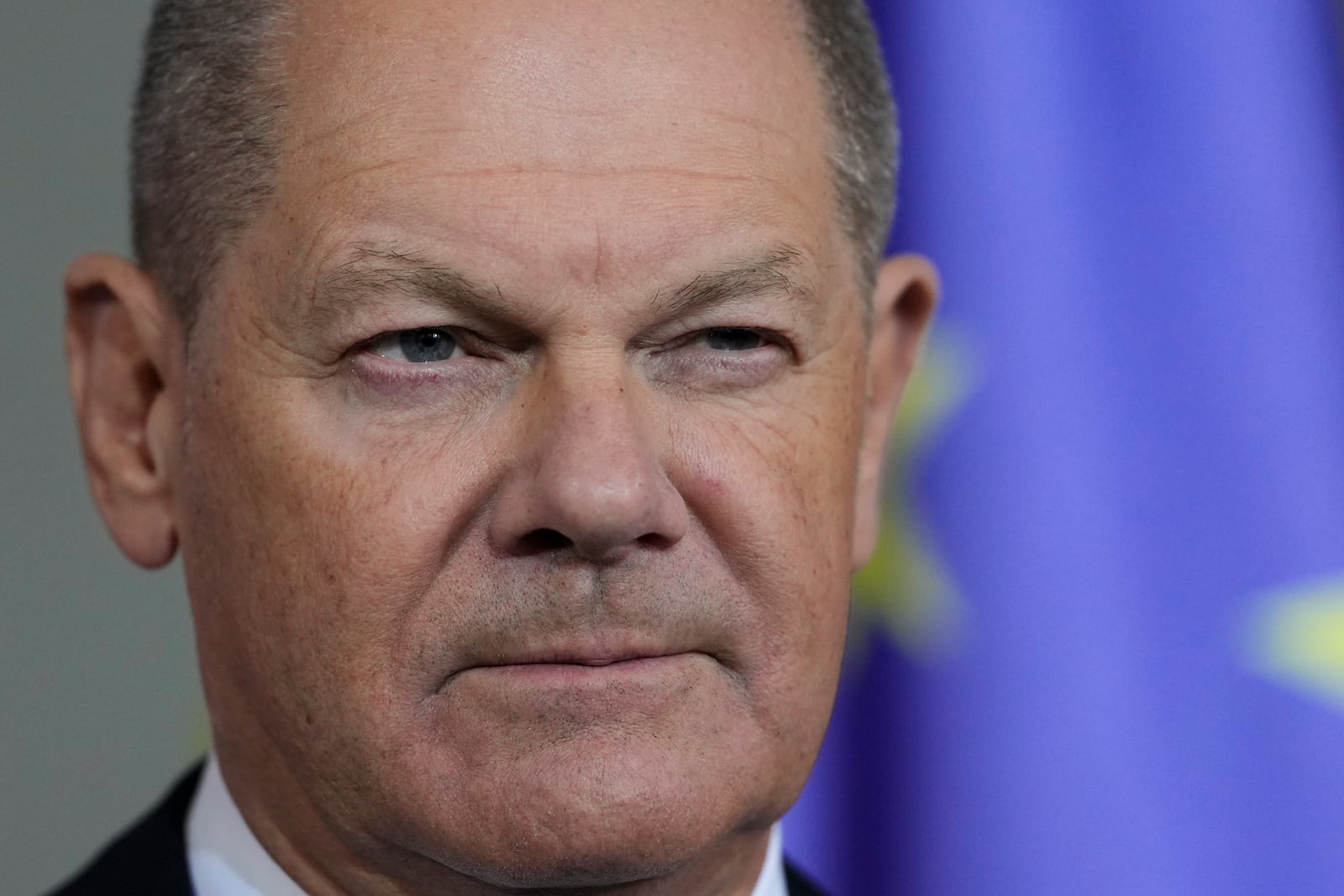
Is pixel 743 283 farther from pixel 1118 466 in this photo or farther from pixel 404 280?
pixel 1118 466

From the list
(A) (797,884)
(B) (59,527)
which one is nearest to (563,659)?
(A) (797,884)

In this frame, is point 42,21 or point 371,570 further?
point 42,21

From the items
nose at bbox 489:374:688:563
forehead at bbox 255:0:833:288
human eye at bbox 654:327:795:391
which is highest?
forehead at bbox 255:0:833:288

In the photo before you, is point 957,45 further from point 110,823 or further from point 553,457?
point 110,823

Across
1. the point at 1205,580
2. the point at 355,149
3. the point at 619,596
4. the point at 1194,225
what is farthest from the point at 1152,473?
the point at 355,149

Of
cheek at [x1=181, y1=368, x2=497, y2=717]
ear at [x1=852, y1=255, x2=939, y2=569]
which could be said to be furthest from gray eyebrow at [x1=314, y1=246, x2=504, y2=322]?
ear at [x1=852, y1=255, x2=939, y2=569]

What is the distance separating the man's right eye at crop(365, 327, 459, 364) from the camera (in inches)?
58.1

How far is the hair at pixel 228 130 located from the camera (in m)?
1.54

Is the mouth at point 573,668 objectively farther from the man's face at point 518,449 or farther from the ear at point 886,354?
the ear at point 886,354

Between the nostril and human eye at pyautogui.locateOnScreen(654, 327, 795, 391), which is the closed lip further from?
human eye at pyautogui.locateOnScreen(654, 327, 795, 391)

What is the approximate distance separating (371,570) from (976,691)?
1189 mm

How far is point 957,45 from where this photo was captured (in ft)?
8.00

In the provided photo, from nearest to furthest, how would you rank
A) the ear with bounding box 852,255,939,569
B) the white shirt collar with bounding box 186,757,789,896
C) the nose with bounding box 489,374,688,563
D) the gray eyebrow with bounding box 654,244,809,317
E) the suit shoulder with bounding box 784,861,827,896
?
the nose with bounding box 489,374,688,563 < the gray eyebrow with bounding box 654,244,809,317 < the white shirt collar with bounding box 186,757,789,896 < the ear with bounding box 852,255,939,569 < the suit shoulder with bounding box 784,861,827,896

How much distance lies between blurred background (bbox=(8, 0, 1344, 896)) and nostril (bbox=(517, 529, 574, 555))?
1.09 metres
